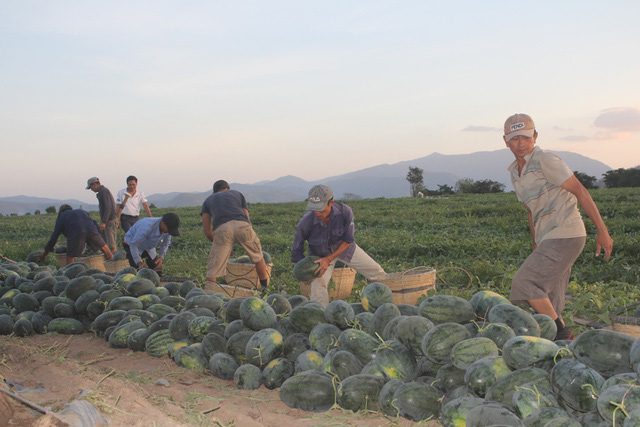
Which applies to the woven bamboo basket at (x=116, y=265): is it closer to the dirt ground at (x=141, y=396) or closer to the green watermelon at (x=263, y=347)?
the dirt ground at (x=141, y=396)

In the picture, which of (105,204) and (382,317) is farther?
Answer: (105,204)

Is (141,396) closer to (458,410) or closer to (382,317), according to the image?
(382,317)

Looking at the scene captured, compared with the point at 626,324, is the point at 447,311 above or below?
above

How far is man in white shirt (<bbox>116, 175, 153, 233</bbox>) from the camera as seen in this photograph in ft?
37.1

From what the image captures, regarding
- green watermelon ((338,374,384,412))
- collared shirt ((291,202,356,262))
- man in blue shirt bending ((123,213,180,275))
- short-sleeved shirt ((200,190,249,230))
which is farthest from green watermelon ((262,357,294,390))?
man in blue shirt bending ((123,213,180,275))

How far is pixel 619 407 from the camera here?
2.42 m

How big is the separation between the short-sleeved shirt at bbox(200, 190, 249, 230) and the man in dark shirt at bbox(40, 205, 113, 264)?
2.98 meters

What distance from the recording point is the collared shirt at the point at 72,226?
9828 millimetres

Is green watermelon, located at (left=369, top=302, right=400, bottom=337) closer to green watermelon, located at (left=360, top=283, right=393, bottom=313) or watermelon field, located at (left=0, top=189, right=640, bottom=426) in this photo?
watermelon field, located at (left=0, top=189, right=640, bottom=426)

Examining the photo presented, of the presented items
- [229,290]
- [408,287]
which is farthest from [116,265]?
[408,287]

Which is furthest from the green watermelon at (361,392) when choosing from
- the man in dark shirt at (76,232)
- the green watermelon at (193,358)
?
the man in dark shirt at (76,232)

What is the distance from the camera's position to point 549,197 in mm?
4645

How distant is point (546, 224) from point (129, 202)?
30.2ft

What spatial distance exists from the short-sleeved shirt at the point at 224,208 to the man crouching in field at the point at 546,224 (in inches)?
186
